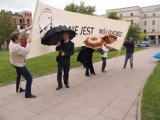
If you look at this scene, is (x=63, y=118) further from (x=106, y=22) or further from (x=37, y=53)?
(x=106, y=22)

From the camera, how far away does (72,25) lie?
7723 millimetres

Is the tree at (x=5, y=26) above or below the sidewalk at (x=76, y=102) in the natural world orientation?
above

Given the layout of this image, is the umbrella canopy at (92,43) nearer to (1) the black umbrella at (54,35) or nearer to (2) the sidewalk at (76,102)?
(2) the sidewalk at (76,102)

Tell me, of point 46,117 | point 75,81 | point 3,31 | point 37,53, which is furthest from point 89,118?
point 3,31

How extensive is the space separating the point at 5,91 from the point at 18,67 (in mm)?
1283

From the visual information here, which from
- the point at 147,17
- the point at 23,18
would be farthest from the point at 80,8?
the point at 147,17

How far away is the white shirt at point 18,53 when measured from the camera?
5477mm

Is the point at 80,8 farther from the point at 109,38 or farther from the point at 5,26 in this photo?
the point at 109,38

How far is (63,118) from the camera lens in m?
4.45

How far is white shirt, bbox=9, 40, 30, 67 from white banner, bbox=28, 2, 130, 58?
0.62m

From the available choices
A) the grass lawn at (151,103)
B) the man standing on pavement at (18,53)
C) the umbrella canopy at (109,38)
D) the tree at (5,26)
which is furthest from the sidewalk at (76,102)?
the tree at (5,26)

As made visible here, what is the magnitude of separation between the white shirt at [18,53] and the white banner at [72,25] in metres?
0.62

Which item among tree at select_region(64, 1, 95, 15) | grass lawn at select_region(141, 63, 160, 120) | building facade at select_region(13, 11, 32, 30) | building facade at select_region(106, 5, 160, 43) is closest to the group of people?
grass lawn at select_region(141, 63, 160, 120)

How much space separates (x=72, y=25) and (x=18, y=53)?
2804 millimetres
